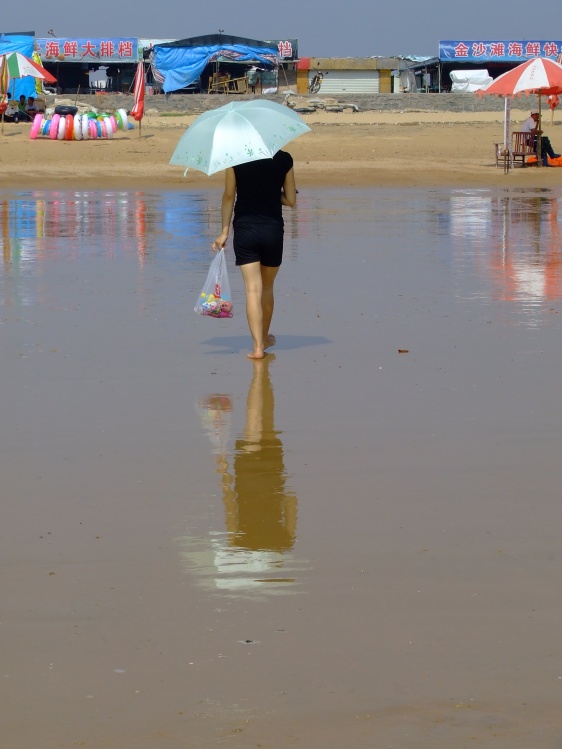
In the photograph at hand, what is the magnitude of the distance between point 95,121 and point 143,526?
29418 mm

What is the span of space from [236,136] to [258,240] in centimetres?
69

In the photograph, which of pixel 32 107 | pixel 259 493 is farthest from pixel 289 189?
pixel 32 107

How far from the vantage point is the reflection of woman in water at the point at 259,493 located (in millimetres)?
4668

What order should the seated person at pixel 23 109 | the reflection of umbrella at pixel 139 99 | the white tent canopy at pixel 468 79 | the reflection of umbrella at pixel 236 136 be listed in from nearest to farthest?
the reflection of umbrella at pixel 236 136, the reflection of umbrella at pixel 139 99, the seated person at pixel 23 109, the white tent canopy at pixel 468 79

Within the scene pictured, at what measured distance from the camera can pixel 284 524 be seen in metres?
4.82

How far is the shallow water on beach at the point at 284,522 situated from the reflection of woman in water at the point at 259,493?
16mm

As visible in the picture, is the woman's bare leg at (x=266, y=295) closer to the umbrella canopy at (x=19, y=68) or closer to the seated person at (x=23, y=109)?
the umbrella canopy at (x=19, y=68)

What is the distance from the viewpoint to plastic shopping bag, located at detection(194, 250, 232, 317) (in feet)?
27.5

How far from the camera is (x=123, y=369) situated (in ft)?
25.2

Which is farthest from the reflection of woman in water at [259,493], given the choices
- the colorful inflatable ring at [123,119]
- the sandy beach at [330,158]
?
the colorful inflatable ring at [123,119]

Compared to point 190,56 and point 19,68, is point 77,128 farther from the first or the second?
point 190,56

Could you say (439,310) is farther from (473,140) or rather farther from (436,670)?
(473,140)

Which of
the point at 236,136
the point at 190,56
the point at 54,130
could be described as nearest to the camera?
the point at 236,136

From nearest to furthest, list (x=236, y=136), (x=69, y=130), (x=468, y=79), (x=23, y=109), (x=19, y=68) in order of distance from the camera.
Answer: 1. (x=236, y=136)
2. (x=69, y=130)
3. (x=19, y=68)
4. (x=23, y=109)
5. (x=468, y=79)
